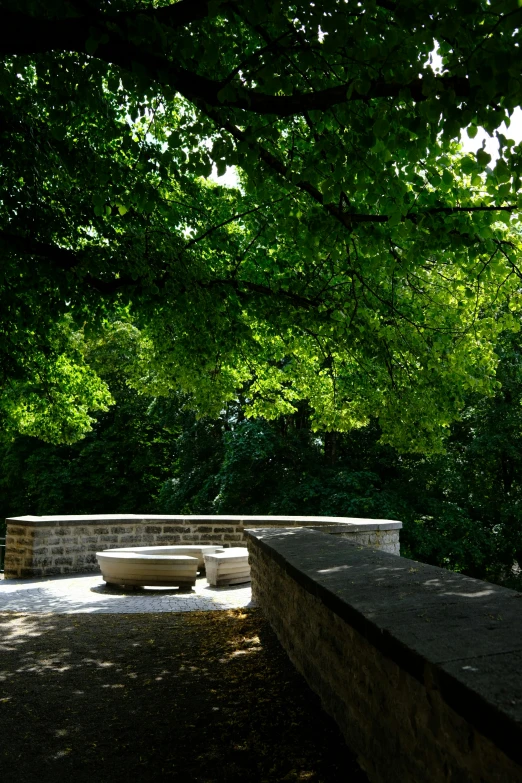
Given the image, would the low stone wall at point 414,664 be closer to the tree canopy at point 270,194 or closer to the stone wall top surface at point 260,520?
the tree canopy at point 270,194

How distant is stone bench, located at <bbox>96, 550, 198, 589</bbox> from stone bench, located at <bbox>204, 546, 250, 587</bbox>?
377 mm

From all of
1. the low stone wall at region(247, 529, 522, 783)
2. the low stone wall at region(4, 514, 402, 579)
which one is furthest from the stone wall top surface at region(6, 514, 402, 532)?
the low stone wall at region(247, 529, 522, 783)

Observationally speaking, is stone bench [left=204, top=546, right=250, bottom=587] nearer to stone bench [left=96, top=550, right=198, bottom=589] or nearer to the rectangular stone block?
stone bench [left=96, top=550, right=198, bottom=589]

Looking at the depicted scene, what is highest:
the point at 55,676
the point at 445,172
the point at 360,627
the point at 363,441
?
the point at 445,172

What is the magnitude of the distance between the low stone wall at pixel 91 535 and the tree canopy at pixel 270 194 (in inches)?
89.6

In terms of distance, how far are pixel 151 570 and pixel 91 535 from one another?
3.05 metres

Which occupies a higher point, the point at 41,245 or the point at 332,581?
the point at 41,245

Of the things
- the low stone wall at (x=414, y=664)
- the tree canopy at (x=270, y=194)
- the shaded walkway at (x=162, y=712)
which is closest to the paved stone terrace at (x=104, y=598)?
the shaded walkway at (x=162, y=712)

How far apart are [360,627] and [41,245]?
255 inches

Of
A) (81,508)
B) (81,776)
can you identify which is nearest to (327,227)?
(81,776)

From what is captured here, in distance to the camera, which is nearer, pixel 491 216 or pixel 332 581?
pixel 332 581

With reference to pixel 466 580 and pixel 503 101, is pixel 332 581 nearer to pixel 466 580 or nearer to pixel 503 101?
pixel 466 580

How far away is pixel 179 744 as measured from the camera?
3957 millimetres


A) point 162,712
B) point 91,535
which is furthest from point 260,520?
point 162,712
